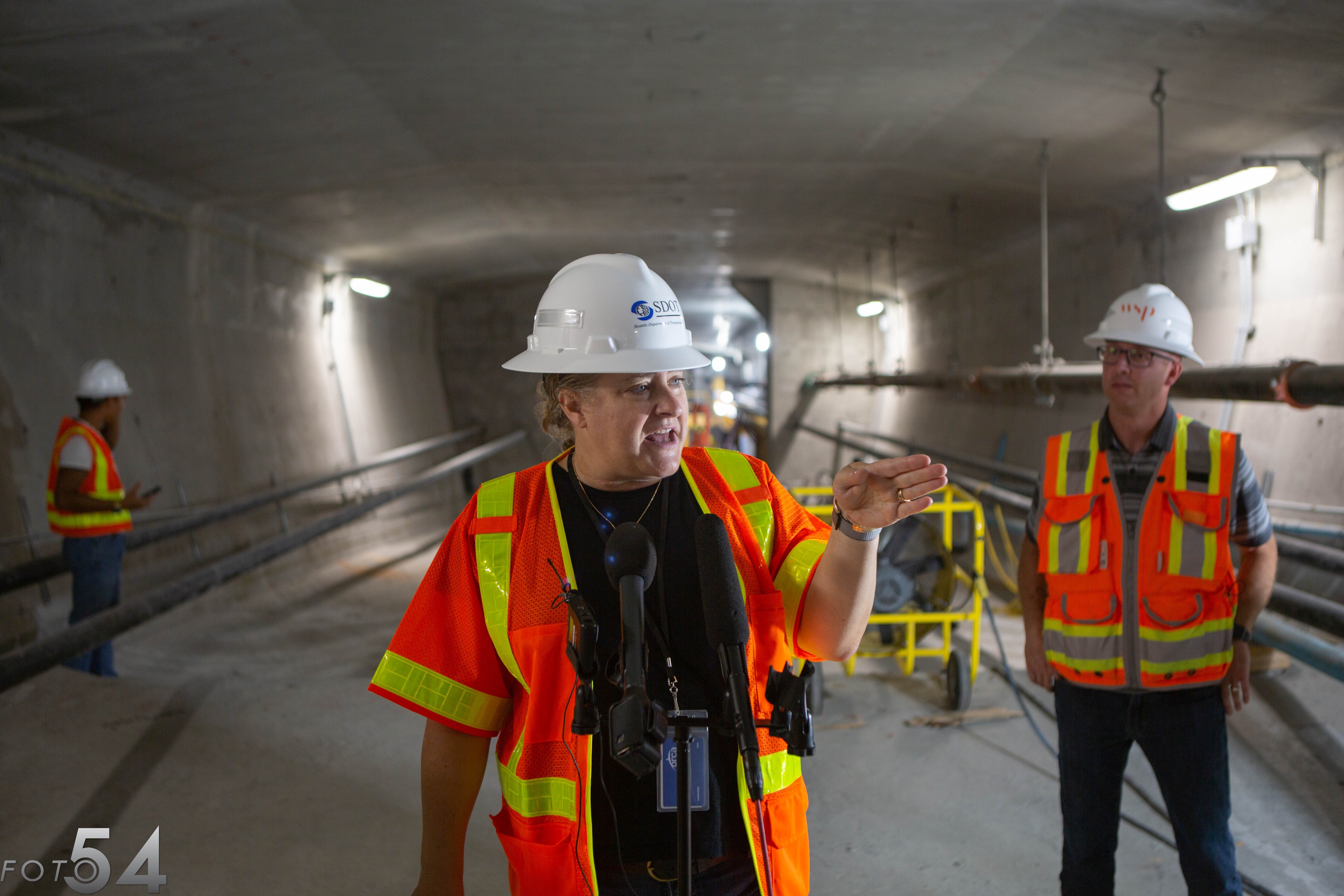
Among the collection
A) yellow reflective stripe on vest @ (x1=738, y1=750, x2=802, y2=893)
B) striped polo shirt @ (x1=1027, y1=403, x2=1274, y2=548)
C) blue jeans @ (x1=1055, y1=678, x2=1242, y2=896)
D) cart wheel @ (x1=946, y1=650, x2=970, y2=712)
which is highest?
striped polo shirt @ (x1=1027, y1=403, x2=1274, y2=548)

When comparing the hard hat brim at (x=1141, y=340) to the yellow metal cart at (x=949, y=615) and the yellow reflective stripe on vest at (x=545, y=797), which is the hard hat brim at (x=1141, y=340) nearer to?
the yellow metal cart at (x=949, y=615)

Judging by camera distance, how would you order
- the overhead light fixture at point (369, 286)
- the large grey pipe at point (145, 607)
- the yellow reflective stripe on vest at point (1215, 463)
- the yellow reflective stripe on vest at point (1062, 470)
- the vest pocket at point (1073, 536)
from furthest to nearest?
the overhead light fixture at point (369, 286) < the large grey pipe at point (145, 607) < the yellow reflective stripe on vest at point (1062, 470) < the vest pocket at point (1073, 536) < the yellow reflective stripe on vest at point (1215, 463)

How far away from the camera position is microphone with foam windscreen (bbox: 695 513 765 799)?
109cm

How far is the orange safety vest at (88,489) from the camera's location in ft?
16.9

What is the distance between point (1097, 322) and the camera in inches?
347

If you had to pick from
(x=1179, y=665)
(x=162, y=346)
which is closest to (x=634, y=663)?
(x=1179, y=665)

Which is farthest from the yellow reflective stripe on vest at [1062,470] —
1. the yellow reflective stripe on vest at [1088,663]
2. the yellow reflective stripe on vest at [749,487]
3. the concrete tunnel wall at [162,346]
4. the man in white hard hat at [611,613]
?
the concrete tunnel wall at [162,346]

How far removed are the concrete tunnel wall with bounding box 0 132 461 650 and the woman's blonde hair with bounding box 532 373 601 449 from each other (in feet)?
16.7

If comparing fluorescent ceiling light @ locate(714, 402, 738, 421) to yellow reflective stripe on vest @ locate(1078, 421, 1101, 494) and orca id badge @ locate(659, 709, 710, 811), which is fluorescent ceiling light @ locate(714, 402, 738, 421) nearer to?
yellow reflective stripe on vest @ locate(1078, 421, 1101, 494)

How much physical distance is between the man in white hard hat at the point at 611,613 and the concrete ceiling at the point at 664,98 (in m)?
3.71

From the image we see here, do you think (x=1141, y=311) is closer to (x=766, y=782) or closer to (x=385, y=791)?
(x=766, y=782)

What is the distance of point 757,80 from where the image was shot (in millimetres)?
5957

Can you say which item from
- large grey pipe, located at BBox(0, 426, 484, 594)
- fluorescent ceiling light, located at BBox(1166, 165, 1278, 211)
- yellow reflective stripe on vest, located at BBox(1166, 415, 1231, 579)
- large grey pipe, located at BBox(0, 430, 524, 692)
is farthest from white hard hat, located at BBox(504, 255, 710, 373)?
large grey pipe, located at BBox(0, 426, 484, 594)

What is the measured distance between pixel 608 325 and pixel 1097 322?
8443 mm
